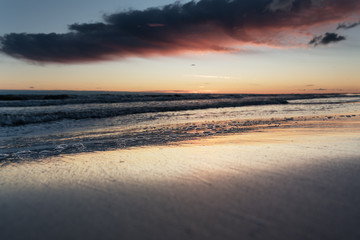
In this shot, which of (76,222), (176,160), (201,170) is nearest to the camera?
(76,222)

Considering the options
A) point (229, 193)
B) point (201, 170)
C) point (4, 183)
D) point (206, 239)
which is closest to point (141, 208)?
point (206, 239)

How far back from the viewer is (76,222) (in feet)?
6.61

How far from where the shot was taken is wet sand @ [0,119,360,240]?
1.83m

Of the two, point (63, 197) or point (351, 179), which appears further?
point (351, 179)

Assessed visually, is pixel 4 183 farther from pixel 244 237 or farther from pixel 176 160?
pixel 244 237

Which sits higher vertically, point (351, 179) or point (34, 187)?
point (351, 179)

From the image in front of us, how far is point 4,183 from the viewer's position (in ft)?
10.2

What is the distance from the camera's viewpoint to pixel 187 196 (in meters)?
2.46

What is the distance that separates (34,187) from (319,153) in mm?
4745

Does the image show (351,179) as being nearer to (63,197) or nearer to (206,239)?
(206,239)

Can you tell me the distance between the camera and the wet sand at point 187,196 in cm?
183

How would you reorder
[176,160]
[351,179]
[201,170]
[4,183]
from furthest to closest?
[176,160] < [201,170] < [4,183] < [351,179]

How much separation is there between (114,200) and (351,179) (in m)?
2.96

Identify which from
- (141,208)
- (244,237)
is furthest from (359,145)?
(141,208)
